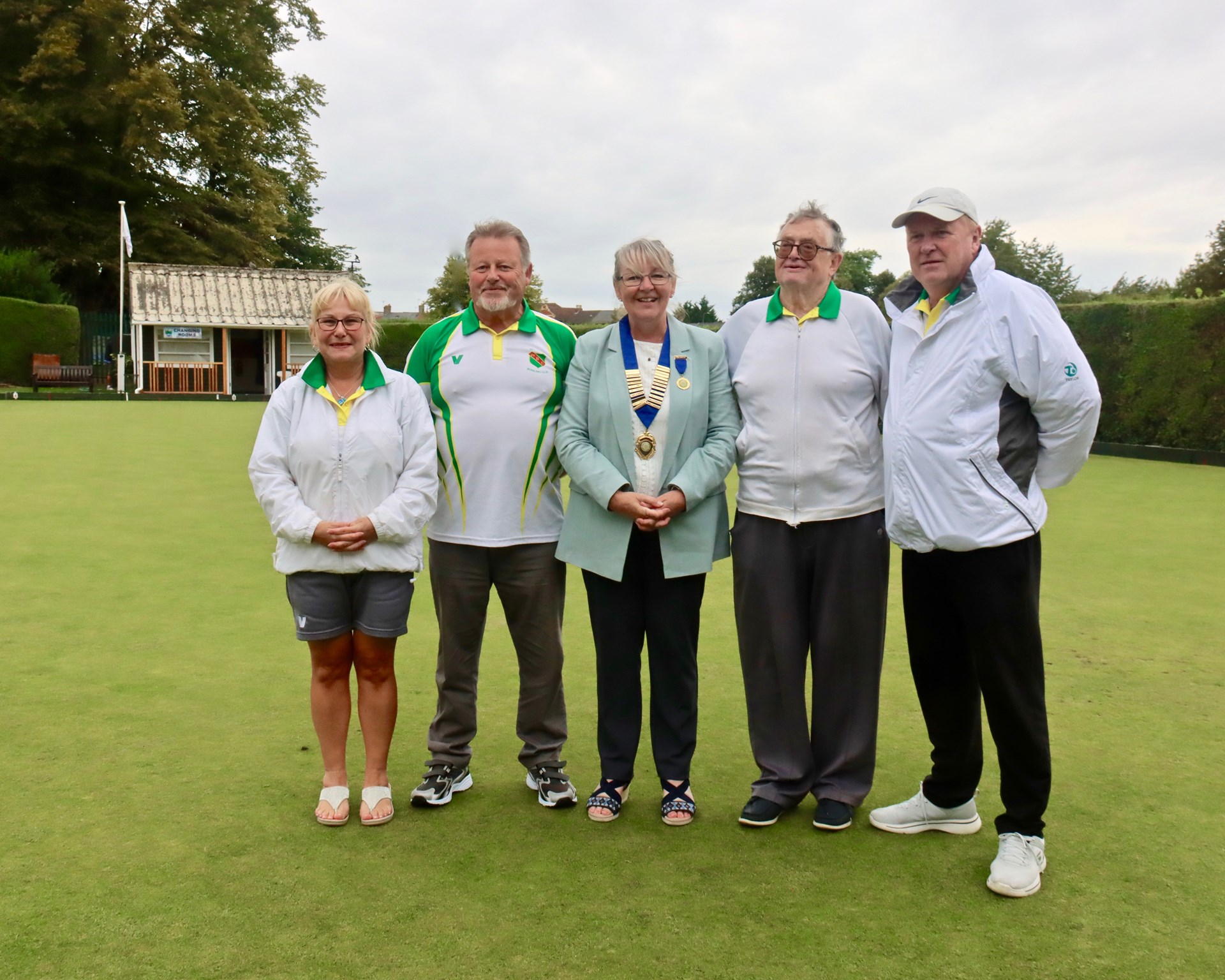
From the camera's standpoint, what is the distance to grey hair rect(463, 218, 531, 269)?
11.7ft

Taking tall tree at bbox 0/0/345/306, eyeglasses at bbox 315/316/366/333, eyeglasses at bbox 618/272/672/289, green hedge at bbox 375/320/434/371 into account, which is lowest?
eyeglasses at bbox 315/316/366/333

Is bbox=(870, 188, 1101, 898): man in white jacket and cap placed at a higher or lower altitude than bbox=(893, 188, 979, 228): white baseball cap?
lower

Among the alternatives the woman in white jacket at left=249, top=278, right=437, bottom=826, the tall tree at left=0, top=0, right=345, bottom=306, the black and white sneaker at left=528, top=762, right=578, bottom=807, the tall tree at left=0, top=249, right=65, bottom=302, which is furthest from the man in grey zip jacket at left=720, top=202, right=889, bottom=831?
the tall tree at left=0, top=0, right=345, bottom=306

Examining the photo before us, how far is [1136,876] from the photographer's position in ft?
9.85

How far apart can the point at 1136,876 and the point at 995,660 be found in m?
0.68

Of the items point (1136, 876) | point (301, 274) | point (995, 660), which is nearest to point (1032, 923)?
point (1136, 876)

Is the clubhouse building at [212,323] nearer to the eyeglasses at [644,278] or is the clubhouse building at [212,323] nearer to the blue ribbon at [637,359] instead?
the blue ribbon at [637,359]

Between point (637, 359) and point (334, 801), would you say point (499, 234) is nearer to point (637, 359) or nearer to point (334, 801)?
point (637, 359)

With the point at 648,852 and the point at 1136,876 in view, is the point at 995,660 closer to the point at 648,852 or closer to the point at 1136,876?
the point at 1136,876

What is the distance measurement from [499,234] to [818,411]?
116cm

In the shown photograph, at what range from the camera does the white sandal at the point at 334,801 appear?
131 inches

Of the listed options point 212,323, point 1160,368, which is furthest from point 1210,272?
point 212,323

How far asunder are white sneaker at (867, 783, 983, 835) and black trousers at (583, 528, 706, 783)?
626mm

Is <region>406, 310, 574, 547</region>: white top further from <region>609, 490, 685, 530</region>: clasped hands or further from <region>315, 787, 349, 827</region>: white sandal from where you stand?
<region>315, 787, 349, 827</region>: white sandal
